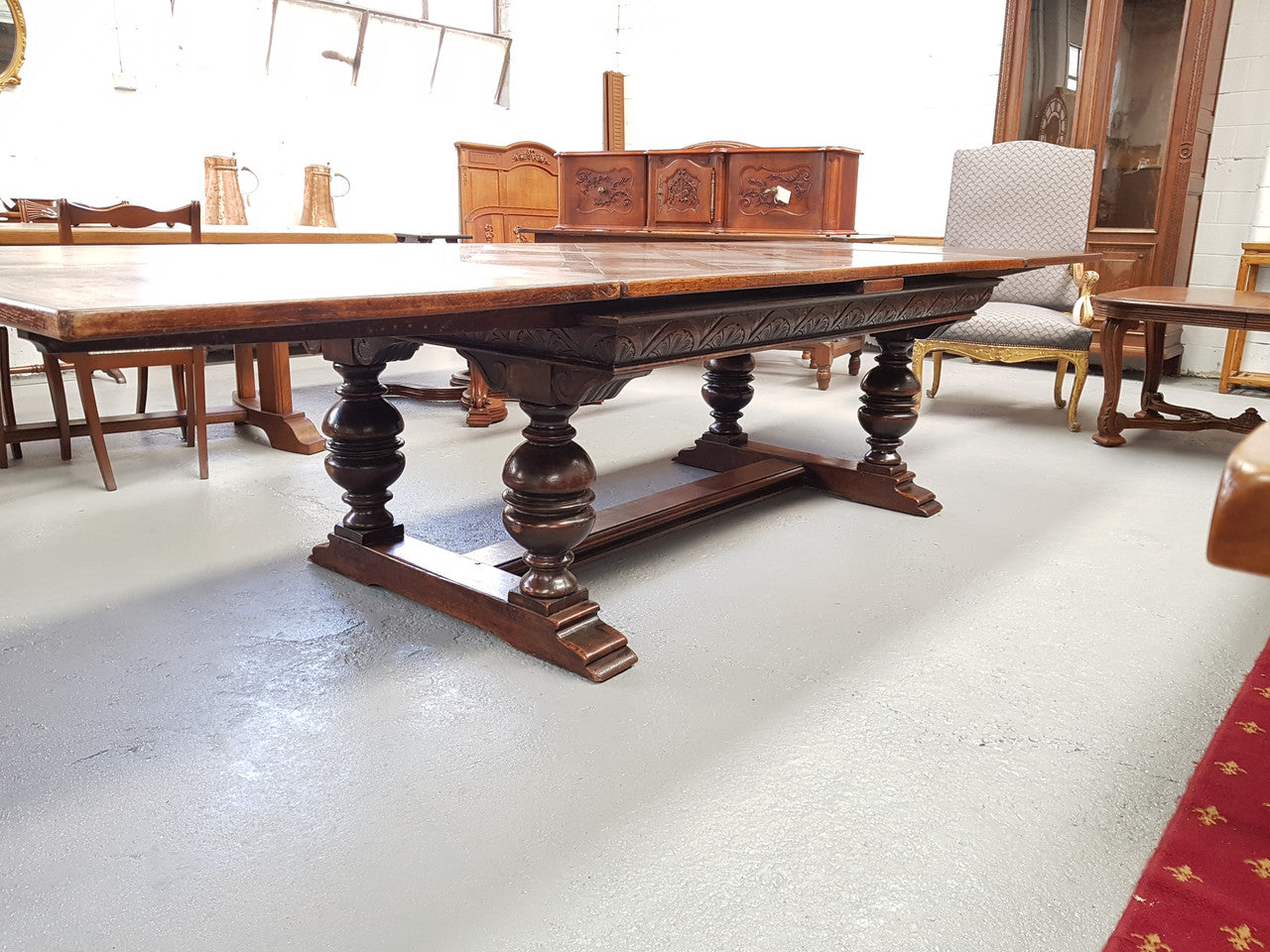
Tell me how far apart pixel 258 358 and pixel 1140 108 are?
5.02 metres

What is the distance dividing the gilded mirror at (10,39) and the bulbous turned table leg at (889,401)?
5.35m

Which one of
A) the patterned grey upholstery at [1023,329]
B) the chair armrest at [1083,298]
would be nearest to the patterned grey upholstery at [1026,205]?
the chair armrest at [1083,298]

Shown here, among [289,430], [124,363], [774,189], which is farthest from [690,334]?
[774,189]

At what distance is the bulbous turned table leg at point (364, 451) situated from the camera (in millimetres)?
2297

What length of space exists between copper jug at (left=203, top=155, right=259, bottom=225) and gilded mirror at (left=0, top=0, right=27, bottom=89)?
1.07 m

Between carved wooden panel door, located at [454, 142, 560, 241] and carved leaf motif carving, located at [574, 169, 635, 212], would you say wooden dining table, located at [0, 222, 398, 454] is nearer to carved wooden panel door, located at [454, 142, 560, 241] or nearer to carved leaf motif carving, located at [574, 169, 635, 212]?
carved leaf motif carving, located at [574, 169, 635, 212]

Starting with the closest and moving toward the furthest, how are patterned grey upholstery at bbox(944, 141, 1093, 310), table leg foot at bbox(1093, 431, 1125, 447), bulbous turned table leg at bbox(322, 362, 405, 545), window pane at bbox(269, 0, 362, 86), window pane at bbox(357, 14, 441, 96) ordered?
bulbous turned table leg at bbox(322, 362, 405, 545) → table leg foot at bbox(1093, 431, 1125, 447) → patterned grey upholstery at bbox(944, 141, 1093, 310) → window pane at bbox(269, 0, 362, 86) → window pane at bbox(357, 14, 441, 96)

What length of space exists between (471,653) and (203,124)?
5685 millimetres

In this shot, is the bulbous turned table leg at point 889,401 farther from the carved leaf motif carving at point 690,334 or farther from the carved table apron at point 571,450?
the carved leaf motif carving at point 690,334

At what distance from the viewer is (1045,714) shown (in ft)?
5.82

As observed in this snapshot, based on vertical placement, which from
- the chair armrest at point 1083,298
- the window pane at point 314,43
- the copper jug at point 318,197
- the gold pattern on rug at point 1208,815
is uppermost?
the window pane at point 314,43

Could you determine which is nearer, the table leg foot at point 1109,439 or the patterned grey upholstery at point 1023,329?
the table leg foot at point 1109,439

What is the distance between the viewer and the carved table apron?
184 centimetres

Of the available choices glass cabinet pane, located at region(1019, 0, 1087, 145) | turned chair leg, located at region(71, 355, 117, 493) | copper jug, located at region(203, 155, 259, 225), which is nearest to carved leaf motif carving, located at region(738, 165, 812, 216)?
glass cabinet pane, located at region(1019, 0, 1087, 145)
